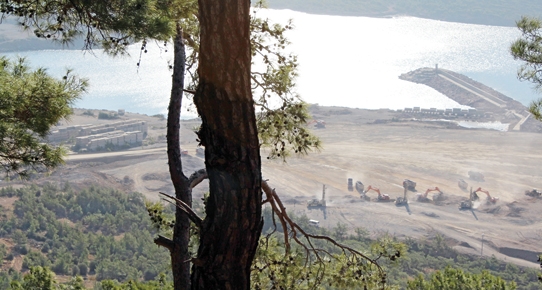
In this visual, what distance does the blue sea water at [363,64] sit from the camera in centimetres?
2959

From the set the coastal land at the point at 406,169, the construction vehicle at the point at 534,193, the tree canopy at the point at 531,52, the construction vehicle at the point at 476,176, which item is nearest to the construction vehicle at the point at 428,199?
the coastal land at the point at 406,169

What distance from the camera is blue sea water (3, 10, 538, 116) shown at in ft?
97.1

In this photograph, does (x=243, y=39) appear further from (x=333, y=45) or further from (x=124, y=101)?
(x=333, y=45)

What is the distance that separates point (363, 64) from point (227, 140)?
38.2 meters

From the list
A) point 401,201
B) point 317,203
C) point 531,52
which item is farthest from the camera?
point 401,201

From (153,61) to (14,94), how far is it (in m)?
31.3

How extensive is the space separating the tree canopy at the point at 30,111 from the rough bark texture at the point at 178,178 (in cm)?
42

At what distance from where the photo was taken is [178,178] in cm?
296

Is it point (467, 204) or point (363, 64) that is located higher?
point (363, 64)

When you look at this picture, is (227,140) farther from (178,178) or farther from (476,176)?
(476,176)

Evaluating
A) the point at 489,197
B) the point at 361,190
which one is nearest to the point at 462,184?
the point at 489,197

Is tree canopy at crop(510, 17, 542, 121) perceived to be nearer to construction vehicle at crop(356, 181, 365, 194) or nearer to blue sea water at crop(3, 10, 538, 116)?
construction vehicle at crop(356, 181, 365, 194)

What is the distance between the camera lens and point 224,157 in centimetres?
163

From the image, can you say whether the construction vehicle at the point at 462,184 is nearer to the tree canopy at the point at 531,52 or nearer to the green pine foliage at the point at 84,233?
the green pine foliage at the point at 84,233
